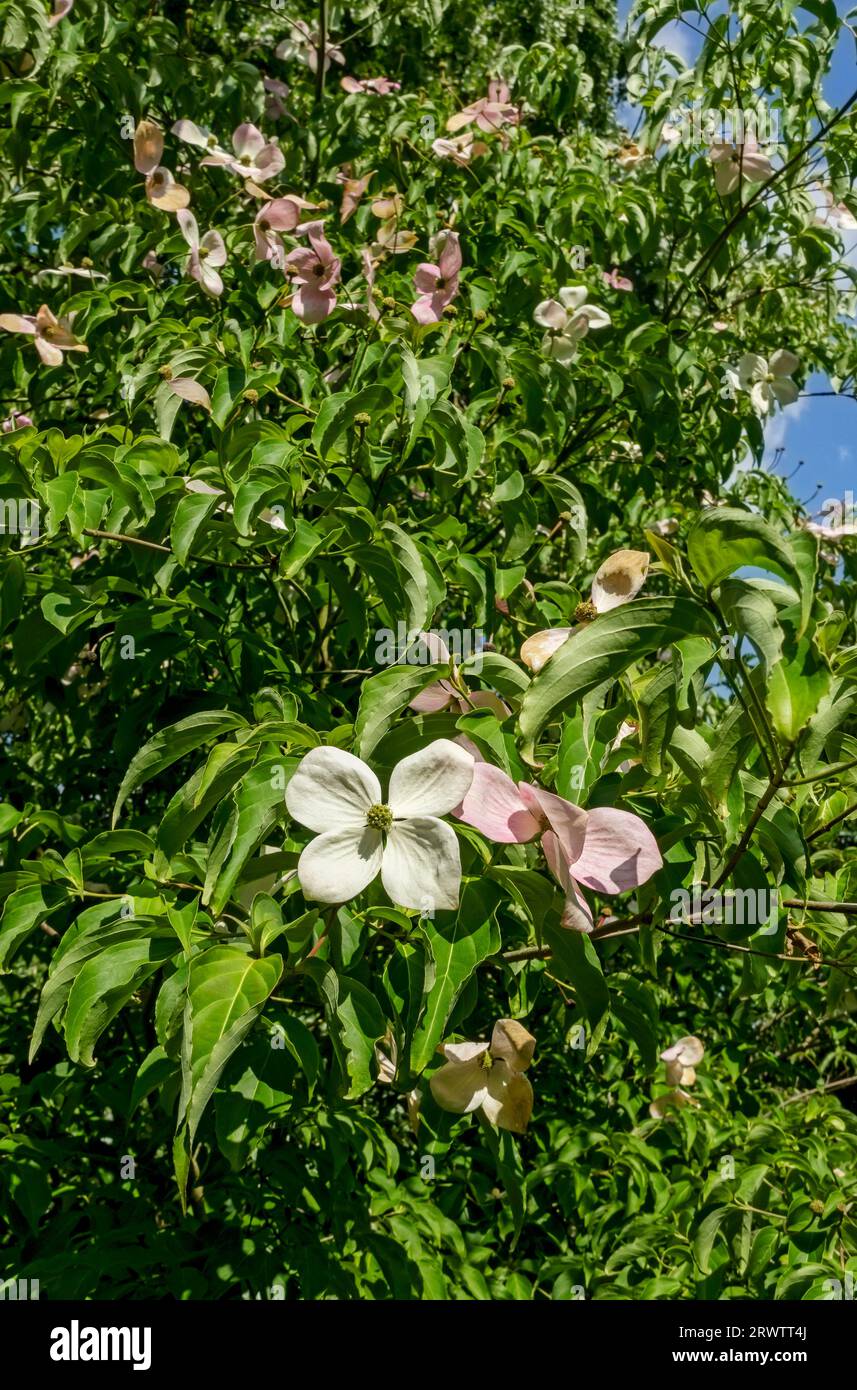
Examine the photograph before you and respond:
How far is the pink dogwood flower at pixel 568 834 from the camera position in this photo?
84cm

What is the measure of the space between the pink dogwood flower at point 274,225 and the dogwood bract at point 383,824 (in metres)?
1.38

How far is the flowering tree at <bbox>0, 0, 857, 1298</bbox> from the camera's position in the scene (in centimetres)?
87

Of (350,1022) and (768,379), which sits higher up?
(768,379)

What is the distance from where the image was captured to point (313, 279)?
185 centimetres

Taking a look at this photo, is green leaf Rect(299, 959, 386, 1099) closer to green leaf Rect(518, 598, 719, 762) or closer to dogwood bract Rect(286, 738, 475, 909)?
dogwood bract Rect(286, 738, 475, 909)

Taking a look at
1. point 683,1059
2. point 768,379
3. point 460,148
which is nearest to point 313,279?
point 460,148

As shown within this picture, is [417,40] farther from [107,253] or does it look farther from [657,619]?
[657,619]

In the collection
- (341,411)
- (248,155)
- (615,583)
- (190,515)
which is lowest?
(615,583)

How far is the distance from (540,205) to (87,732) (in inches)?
54.5

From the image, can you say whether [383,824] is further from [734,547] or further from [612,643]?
[734,547]

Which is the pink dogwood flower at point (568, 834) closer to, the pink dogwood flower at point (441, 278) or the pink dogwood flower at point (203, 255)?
the pink dogwood flower at point (441, 278)

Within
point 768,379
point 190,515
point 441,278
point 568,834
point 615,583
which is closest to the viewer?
point 568,834

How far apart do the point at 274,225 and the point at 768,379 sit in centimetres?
113
